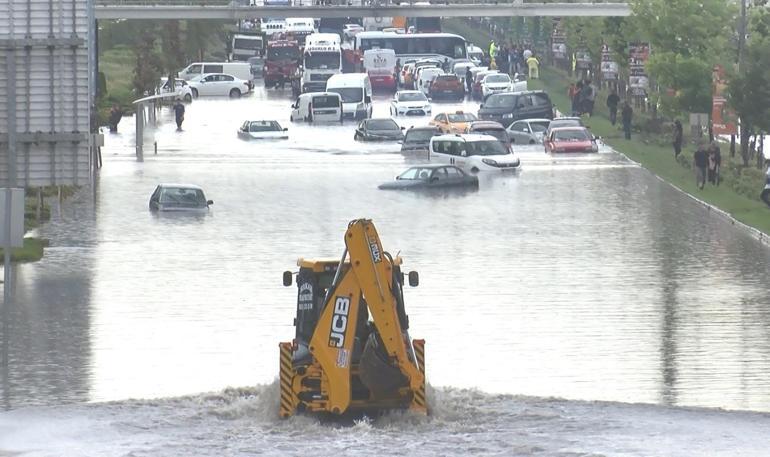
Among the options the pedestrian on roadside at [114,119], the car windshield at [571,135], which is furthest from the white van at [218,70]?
the car windshield at [571,135]

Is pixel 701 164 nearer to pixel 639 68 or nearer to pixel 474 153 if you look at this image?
pixel 474 153

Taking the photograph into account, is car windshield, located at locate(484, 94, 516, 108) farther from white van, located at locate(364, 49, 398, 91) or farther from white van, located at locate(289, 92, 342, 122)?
white van, located at locate(364, 49, 398, 91)

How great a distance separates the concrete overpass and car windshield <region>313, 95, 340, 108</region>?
13742mm

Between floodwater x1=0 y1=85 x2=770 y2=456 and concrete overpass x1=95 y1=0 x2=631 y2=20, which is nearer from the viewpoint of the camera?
floodwater x1=0 y1=85 x2=770 y2=456

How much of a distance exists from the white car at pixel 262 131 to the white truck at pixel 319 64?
20664 millimetres

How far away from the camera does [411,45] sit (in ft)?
369

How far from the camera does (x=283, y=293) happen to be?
3744 centimetres

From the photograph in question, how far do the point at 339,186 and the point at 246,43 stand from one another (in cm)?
6230

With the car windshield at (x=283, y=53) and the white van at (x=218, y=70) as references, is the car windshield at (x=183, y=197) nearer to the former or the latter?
the white van at (x=218, y=70)

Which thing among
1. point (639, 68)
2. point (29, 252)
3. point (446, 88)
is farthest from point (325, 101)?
point (29, 252)

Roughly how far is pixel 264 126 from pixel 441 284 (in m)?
40.3

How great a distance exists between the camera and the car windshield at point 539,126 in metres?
75.6

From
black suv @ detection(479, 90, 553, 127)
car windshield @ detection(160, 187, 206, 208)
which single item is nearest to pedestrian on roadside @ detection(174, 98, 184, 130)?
black suv @ detection(479, 90, 553, 127)

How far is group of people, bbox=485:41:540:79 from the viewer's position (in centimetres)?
10725
